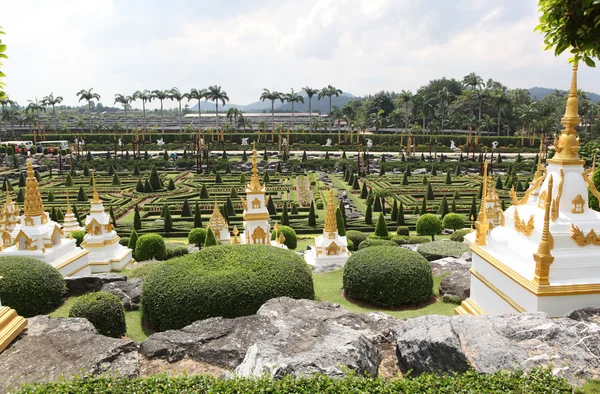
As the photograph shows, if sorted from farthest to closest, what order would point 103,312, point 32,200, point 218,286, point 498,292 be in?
point 32,200, point 218,286, point 103,312, point 498,292

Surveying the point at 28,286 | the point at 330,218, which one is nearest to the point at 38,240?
the point at 28,286

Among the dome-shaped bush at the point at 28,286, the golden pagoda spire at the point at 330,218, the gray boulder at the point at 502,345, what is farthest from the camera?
the golden pagoda spire at the point at 330,218

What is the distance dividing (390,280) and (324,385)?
313 inches

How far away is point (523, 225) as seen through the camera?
29.8 feet

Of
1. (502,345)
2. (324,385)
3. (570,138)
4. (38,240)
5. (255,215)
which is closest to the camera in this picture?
(324,385)

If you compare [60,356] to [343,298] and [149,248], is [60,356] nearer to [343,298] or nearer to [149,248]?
[343,298]

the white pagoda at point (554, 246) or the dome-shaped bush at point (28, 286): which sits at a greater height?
the white pagoda at point (554, 246)

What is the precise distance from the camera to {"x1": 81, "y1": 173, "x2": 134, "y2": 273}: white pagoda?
19.8 meters

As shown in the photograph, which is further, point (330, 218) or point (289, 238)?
point (289, 238)

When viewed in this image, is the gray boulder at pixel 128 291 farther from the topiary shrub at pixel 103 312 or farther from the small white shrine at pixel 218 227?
the small white shrine at pixel 218 227

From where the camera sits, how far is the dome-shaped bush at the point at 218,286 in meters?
10.4

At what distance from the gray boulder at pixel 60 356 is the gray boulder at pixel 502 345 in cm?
425

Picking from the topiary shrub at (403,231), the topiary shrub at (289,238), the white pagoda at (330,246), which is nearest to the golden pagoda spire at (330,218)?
the white pagoda at (330,246)

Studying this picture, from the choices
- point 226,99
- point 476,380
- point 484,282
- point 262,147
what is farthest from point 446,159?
point 476,380
